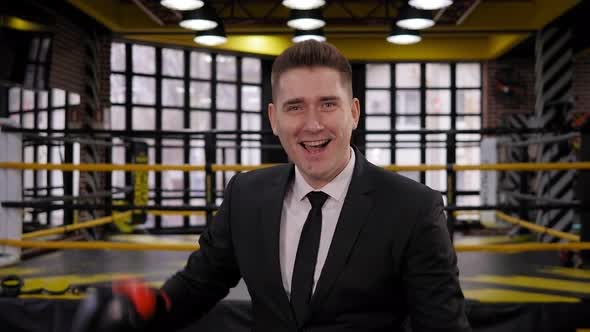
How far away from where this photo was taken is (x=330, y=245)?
117 cm

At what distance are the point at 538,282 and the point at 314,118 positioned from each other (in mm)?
2452

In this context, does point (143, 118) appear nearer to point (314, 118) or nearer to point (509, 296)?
point (509, 296)

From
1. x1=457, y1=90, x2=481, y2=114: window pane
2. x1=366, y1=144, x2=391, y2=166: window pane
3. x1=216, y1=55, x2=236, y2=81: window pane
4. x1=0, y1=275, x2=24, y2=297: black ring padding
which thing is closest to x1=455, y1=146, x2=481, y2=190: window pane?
x1=457, y1=90, x2=481, y2=114: window pane

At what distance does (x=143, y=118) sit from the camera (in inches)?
330

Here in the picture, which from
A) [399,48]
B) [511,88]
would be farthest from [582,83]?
[399,48]

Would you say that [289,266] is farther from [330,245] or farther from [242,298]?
[242,298]

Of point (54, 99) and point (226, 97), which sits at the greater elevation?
point (226, 97)

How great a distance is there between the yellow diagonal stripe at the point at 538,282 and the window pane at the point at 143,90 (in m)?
6.17

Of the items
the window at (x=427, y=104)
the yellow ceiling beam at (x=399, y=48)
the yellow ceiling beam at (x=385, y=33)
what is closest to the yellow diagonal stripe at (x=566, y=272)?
the yellow ceiling beam at (x=385, y=33)

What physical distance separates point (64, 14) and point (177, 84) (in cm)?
227

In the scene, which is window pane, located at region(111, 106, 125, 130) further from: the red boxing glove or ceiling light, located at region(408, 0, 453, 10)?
the red boxing glove

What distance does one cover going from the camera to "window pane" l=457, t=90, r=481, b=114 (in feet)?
31.9

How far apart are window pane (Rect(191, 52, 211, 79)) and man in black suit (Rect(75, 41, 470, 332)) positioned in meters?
7.92

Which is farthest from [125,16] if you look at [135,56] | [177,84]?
[177,84]
